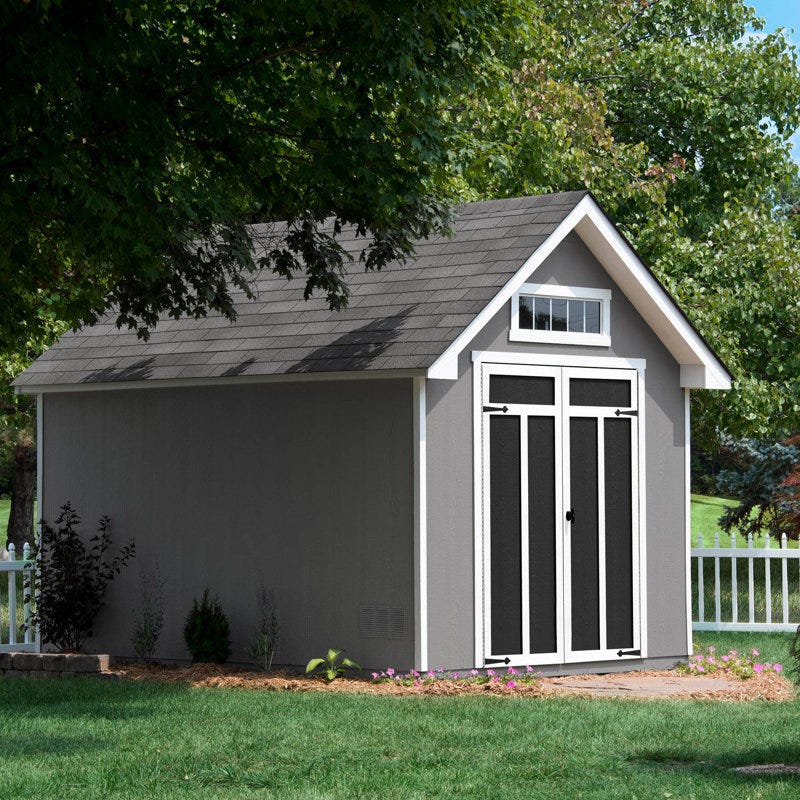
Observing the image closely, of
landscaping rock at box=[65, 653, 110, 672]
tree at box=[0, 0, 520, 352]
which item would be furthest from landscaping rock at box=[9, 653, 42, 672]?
tree at box=[0, 0, 520, 352]

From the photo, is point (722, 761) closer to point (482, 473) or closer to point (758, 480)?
point (482, 473)

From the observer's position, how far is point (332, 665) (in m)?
13.2

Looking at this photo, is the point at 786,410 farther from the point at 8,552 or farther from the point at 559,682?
the point at 8,552

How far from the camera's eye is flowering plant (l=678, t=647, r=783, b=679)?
14094 mm

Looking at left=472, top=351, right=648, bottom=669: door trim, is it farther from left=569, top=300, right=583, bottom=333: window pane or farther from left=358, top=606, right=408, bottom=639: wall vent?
left=358, top=606, right=408, bottom=639: wall vent

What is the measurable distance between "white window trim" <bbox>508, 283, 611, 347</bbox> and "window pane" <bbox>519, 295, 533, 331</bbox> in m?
0.07

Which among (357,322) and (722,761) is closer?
(722,761)

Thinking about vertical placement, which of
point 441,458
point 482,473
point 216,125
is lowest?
point 482,473

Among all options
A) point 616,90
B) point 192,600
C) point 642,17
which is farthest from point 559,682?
point 642,17

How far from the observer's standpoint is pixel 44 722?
10516 millimetres

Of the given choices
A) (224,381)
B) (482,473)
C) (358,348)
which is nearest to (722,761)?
(482,473)

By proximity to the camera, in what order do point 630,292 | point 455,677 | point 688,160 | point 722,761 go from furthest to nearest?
point 688,160 → point 630,292 → point 455,677 → point 722,761

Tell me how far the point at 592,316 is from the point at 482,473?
2169mm

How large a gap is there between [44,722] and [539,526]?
17.1 feet
